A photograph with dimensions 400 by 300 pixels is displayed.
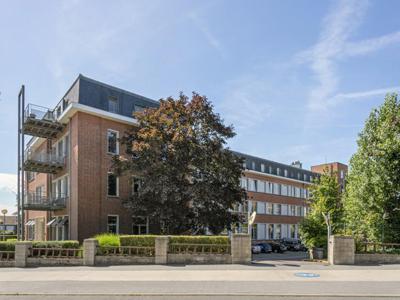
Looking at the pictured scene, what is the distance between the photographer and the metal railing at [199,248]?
19625 mm

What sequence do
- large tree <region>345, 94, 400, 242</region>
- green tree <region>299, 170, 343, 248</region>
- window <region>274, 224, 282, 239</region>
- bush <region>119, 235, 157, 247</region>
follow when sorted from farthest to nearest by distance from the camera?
window <region>274, 224, 282, 239</region>, green tree <region>299, 170, 343, 248</region>, large tree <region>345, 94, 400, 242</region>, bush <region>119, 235, 157, 247</region>

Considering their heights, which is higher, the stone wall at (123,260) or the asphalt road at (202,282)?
the asphalt road at (202,282)

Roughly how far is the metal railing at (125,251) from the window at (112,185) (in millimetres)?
9180

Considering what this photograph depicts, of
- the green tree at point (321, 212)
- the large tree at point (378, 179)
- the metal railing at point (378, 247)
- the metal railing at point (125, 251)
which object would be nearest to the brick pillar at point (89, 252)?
the metal railing at point (125, 251)

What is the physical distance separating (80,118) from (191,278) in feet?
52.3

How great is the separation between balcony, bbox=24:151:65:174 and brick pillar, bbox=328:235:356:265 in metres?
18.7

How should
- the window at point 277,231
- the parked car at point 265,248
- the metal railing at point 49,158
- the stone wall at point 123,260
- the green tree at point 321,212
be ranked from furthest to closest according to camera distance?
the window at point 277,231, the parked car at point 265,248, the metal railing at point 49,158, the green tree at point 321,212, the stone wall at point 123,260

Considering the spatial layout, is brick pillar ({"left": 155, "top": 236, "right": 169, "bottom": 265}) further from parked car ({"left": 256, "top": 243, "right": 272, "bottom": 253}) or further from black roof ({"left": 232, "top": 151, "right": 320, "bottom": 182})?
black roof ({"left": 232, "top": 151, "right": 320, "bottom": 182})

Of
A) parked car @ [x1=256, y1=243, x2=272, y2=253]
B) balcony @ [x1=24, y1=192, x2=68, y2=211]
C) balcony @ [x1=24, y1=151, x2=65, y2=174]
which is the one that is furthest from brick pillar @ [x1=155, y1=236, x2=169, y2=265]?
parked car @ [x1=256, y1=243, x2=272, y2=253]

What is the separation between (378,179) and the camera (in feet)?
72.4

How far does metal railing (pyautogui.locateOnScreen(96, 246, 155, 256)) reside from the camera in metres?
19.5

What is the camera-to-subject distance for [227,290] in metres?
12.2

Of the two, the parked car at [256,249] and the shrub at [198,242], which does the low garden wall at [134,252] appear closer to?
the shrub at [198,242]

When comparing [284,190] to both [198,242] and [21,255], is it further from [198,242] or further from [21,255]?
[21,255]
